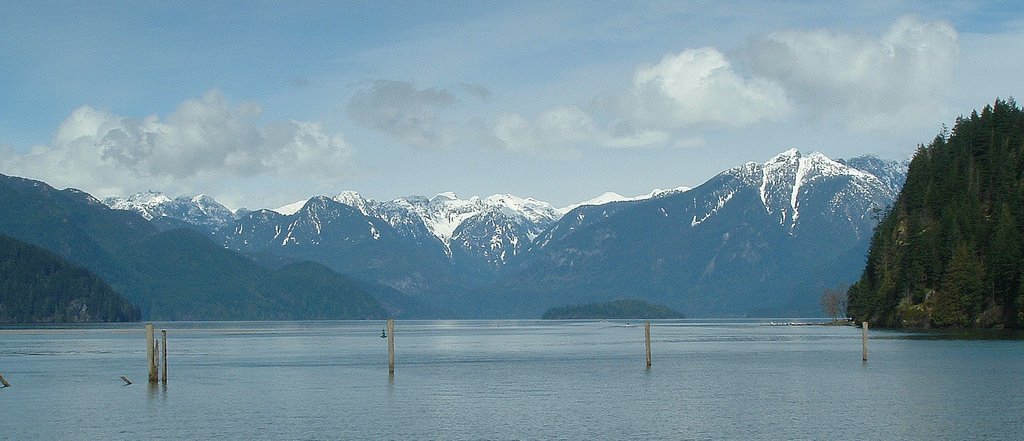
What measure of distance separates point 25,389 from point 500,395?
3682cm

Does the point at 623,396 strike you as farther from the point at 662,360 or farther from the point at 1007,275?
the point at 1007,275

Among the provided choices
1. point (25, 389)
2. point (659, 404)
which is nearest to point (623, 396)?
point (659, 404)

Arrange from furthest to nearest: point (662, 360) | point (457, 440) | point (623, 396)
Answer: point (662, 360) < point (623, 396) < point (457, 440)

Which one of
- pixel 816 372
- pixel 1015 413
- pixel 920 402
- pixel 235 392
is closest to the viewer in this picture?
pixel 1015 413

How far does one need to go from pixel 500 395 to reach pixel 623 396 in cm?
856

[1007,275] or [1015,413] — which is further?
[1007,275]

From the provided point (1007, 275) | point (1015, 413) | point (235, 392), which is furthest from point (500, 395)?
point (1007, 275)

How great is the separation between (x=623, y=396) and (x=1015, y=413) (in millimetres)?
24162

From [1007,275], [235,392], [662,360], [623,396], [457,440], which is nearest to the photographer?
[457,440]

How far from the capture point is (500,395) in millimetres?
78188

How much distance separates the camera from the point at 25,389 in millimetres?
86062

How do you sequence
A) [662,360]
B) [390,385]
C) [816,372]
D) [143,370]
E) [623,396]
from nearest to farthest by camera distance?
[623,396] → [390,385] → [816,372] → [143,370] → [662,360]

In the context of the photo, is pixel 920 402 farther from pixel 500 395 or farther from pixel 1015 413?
pixel 500 395

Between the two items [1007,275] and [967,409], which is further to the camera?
[1007,275]
